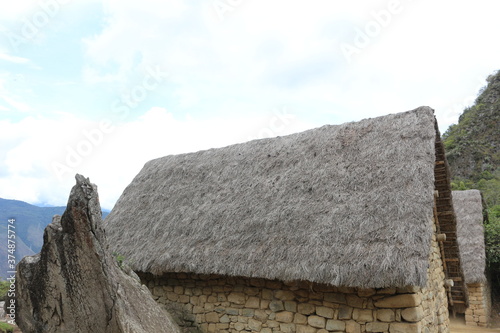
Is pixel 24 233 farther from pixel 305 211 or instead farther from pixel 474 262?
pixel 474 262

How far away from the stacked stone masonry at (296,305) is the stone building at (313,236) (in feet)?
0.06

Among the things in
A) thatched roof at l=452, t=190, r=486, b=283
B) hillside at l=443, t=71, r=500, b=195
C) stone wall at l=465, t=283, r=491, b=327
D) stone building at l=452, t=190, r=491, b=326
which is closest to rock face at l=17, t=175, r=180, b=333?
thatched roof at l=452, t=190, r=486, b=283

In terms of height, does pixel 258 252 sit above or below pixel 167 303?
above

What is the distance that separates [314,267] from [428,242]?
5.39 ft

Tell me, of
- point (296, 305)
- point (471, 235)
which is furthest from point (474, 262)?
point (296, 305)

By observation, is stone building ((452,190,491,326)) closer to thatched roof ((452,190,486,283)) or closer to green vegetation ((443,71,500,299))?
thatched roof ((452,190,486,283))

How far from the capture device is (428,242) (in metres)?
5.26

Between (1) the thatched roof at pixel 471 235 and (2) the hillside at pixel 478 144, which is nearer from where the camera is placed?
(1) the thatched roof at pixel 471 235

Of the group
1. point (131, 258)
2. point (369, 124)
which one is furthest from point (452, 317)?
point (131, 258)

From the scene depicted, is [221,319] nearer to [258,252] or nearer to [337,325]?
[258,252]

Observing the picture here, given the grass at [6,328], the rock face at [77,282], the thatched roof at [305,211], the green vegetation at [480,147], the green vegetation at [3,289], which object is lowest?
the grass at [6,328]

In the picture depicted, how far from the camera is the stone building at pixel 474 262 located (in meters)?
12.9

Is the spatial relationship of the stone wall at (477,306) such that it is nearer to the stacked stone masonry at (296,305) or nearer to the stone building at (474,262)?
the stone building at (474,262)

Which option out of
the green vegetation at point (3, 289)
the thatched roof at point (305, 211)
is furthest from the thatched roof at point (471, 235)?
the green vegetation at point (3, 289)
